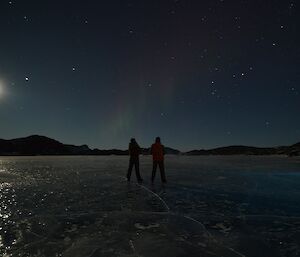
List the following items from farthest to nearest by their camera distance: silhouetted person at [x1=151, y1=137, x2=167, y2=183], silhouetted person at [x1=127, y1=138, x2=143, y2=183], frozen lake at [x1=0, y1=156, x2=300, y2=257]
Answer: silhouetted person at [x1=127, y1=138, x2=143, y2=183]
silhouetted person at [x1=151, y1=137, x2=167, y2=183]
frozen lake at [x1=0, y1=156, x2=300, y2=257]

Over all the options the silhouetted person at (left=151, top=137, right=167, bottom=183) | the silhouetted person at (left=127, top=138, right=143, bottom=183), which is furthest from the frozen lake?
the silhouetted person at (left=127, top=138, right=143, bottom=183)

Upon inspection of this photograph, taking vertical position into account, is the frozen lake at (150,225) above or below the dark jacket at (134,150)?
below

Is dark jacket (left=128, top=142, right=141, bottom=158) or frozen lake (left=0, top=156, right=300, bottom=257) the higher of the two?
dark jacket (left=128, top=142, right=141, bottom=158)

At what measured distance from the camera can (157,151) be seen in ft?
51.9

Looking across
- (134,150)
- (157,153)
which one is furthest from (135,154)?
(157,153)

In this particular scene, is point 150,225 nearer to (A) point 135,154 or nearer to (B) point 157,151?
(B) point 157,151

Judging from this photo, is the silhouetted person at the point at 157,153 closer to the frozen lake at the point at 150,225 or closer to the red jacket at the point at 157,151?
the red jacket at the point at 157,151

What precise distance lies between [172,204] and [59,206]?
3276 millimetres

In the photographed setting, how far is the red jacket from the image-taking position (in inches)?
621

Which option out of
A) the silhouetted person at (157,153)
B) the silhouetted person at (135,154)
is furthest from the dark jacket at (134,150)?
the silhouetted person at (157,153)

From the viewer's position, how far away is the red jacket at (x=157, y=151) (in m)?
15.8

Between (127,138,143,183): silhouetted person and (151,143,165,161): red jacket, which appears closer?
(151,143,165,161): red jacket


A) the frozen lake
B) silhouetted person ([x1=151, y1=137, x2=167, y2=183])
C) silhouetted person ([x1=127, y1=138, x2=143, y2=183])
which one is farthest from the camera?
silhouetted person ([x1=127, y1=138, x2=143, y2=183])

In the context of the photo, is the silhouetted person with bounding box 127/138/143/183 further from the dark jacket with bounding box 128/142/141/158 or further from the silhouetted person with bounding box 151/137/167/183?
the silhouetted person with bounding box 151/137/167/183
